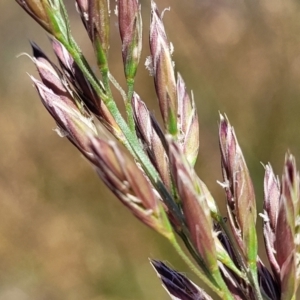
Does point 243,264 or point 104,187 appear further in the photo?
point 104,187

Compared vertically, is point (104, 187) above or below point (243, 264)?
above

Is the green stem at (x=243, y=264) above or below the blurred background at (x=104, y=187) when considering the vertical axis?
below

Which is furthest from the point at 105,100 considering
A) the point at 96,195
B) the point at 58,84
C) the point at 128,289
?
the point at 96,195

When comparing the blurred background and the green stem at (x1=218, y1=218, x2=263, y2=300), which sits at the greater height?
the blurred background

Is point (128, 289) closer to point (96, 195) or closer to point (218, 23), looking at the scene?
point (96, 195)

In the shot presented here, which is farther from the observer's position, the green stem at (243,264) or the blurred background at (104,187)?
the blurred background at (104,187)

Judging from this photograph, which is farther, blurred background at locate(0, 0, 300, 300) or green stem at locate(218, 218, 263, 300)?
blurred background at locate(0, 0, 300, 300)

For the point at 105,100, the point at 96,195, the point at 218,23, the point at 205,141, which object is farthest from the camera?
the point at 218,23

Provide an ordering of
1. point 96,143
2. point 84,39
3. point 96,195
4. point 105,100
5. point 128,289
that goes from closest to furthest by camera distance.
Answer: point 96,143 < point 105,100 < point 128,289 < point 96,195 < point 84,39
